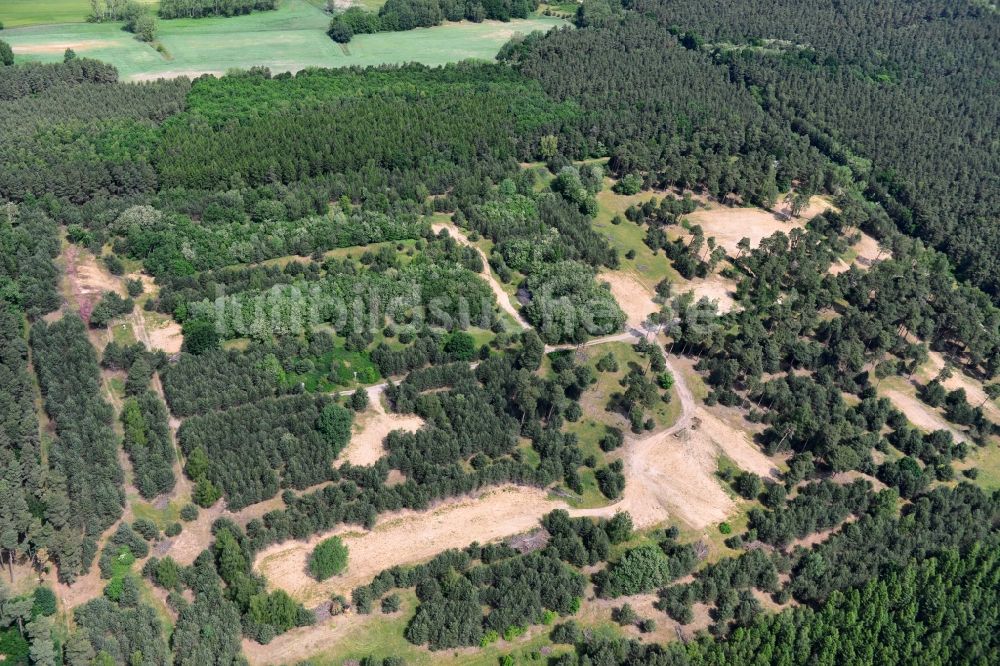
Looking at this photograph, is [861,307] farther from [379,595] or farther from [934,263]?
[379,595]

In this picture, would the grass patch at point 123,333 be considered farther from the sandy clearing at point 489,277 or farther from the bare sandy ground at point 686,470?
the bare sandy ground at point 686,470

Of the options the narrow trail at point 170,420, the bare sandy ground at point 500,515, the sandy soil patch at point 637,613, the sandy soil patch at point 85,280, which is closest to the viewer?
the sandy soil patch at point 637,613

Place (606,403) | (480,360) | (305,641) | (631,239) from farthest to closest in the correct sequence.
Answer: (631,239) < (480,360) < (606,403) < (305,641)

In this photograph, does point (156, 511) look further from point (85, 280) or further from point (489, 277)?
point (489, 277)

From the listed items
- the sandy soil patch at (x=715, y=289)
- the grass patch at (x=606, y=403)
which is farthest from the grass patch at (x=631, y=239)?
the grass patch at (x=606, y=403)

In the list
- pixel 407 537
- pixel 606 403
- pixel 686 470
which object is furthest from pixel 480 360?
pixel 686 470

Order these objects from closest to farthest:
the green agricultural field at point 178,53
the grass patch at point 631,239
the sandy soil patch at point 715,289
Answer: the sandy soil patch at point 715,289, the grass patch at point 631,239, the green agricultural field at point 178,53
